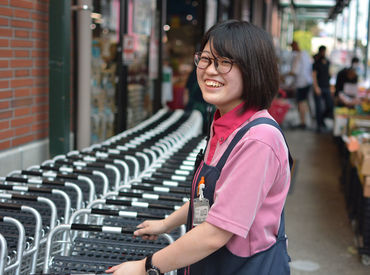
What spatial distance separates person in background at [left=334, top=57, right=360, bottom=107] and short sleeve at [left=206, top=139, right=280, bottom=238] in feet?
31.3

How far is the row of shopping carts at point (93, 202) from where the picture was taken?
8.67 feet

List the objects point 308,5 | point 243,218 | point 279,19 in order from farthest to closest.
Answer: point 279,19, point 308,5, point 243,218

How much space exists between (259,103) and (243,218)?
17.2 inches

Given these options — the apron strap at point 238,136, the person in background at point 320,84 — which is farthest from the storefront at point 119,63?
the person in background at point 320,84

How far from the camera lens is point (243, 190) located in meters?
1.76

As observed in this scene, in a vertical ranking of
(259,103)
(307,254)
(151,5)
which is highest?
(151,5)

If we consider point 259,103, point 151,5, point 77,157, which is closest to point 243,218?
point 259,103

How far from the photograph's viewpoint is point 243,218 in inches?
69.5

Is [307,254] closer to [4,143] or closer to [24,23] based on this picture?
[4,143]

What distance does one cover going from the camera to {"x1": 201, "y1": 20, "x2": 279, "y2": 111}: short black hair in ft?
6.19

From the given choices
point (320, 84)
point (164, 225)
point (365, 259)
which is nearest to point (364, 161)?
point (365, 259)

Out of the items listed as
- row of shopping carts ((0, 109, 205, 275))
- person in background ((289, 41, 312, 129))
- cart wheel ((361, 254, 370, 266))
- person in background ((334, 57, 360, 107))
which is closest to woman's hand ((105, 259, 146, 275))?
row of shopping carts ((0, 109, 205, 275))

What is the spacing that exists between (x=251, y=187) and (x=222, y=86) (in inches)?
16.0

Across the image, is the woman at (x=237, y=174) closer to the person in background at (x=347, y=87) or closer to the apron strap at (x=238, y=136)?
the apron strap at (x=238, y=136)
